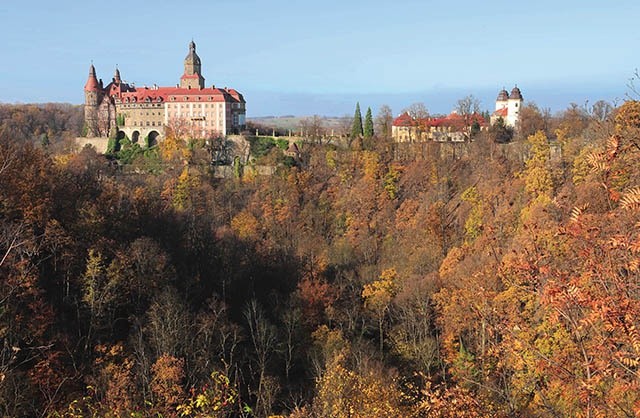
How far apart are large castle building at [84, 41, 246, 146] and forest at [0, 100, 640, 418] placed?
18.0 feet

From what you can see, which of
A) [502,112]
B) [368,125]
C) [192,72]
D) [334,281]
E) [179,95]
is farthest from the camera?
[192,72]

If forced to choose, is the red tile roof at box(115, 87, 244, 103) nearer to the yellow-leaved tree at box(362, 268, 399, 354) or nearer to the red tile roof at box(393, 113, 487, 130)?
the red tile roof at box(393, 113, 487, 130)

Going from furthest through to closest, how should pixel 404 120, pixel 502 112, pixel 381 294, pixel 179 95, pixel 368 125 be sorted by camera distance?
pixel 179 95, pixel 502 112, pixel 404 120, pixel 368 125, pixel 381 294

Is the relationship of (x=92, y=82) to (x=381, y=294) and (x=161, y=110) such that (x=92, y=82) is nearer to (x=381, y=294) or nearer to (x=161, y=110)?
(x=161, y=110)

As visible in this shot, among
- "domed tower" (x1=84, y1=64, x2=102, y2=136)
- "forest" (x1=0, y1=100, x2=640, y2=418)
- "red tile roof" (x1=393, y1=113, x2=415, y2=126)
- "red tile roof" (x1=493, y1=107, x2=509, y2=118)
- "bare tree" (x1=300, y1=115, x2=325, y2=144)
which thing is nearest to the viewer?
"forest" (x1=0, y1=100, x2=640, y2=418)

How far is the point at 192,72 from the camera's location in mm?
68438

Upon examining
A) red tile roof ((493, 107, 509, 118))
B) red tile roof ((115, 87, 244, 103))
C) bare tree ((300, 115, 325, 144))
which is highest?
red tile roof ((115, 87, 244, 103))

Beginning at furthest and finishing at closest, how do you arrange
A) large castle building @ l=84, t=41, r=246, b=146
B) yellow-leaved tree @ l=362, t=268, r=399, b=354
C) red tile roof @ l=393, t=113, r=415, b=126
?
large castle building @ l=84, t=41, r=246, b=146
red tile roof @ l=393, t=113, r=415, b=126
yellow-leaved tree @ l=362, t=268, r=399, b=354

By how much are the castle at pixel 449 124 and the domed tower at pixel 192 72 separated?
905 inches

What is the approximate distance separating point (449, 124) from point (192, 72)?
30009 mm

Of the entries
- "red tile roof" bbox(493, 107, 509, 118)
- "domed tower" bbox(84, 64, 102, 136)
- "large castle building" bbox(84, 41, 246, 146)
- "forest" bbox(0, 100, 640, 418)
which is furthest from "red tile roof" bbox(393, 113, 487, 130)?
"domed tower" bbox(84, 64, 102, 136)

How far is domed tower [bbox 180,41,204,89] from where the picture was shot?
67.6 meters

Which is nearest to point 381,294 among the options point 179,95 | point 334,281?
point 334,281

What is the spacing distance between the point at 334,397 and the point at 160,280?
12.1 meters
